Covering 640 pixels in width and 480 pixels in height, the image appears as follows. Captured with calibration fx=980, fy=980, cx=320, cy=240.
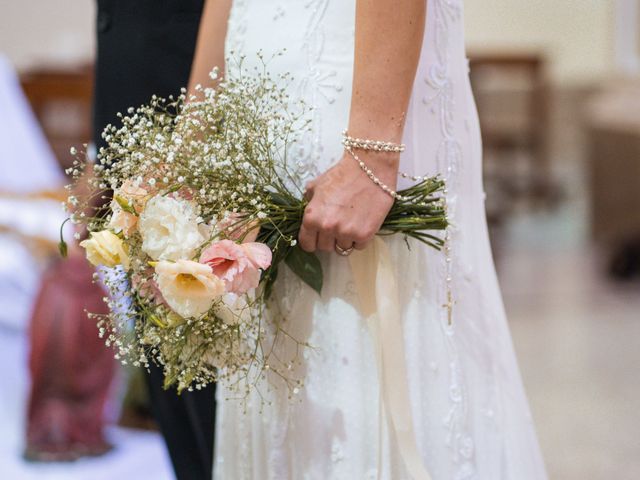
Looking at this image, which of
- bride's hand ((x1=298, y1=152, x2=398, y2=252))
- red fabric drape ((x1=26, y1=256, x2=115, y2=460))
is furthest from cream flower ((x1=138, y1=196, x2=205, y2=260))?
red fabric drape ((x1=26, y1=256, x2=115, y2=460))

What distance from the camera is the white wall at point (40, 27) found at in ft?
24.1

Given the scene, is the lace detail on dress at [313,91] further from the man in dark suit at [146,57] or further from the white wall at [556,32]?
the white wall at [556,32]

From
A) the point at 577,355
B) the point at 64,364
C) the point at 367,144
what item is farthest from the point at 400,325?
the point at 577,355

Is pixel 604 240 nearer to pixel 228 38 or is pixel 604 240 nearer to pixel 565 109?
pixel 565 109

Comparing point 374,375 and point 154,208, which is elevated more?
point 154,208

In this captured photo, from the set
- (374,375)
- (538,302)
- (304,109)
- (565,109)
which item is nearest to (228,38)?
(304,109)

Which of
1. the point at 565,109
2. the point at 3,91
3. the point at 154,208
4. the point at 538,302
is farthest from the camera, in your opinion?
the point at 565,109

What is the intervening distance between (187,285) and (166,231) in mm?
74

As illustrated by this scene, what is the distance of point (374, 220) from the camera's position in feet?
3.86

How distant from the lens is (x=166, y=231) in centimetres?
110

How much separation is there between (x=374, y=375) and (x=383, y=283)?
0.13 m

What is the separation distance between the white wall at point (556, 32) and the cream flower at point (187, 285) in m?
7.27

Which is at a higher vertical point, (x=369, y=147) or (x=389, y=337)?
(x=369, y=147)

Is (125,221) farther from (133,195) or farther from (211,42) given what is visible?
(211,42)
